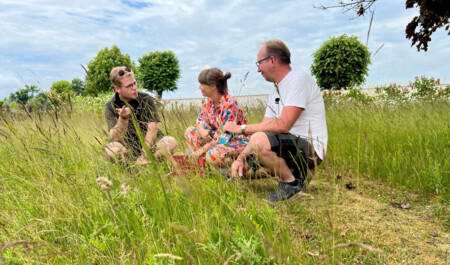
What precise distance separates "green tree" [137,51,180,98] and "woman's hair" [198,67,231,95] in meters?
43.4

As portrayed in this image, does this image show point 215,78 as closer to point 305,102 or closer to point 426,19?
point 305,102

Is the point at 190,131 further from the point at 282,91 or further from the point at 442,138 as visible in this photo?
the point at 442,138

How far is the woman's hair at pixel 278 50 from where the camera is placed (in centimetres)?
305

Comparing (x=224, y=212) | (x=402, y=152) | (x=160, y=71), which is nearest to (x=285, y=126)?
(x=224, y=212)

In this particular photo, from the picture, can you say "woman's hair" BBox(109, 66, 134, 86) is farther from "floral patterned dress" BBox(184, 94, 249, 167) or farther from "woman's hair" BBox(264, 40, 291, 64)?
"woman's hair" BBox(264, 40, 291, 64)

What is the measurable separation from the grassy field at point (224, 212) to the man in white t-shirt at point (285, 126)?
290 mm

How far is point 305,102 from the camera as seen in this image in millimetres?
2887

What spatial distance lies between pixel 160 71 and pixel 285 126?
4574 centimetres

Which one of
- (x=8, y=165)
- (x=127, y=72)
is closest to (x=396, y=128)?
(x=127, y=72)

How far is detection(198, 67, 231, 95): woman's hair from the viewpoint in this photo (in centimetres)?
357

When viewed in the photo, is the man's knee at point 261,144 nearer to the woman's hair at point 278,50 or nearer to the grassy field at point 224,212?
the grassy field at point 224,212

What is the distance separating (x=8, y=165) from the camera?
12.2 ft

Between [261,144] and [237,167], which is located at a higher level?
[261,144]

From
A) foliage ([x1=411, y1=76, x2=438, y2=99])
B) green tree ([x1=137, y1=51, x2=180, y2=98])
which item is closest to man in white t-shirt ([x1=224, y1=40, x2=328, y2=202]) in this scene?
foliage ([x1=411, y1=76, x2=438, y2=99])
